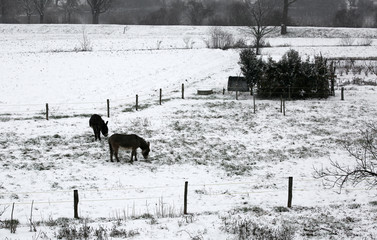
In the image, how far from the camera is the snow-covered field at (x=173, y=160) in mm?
11758

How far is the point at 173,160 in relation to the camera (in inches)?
709

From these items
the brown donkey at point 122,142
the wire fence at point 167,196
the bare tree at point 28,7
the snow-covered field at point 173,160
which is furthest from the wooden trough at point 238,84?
the bare tree at point 28,7

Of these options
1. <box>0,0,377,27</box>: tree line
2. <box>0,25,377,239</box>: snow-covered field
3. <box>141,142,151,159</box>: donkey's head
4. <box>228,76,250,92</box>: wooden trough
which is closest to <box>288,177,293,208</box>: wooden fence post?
<box>0,25,377,239</box>: snow-covered field

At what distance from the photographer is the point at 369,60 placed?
164 feet

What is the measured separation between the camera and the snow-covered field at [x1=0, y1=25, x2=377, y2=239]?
1176 cm

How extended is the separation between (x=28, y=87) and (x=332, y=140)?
86.8 ft

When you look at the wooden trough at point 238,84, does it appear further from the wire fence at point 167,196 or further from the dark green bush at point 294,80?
the wire fence at point 167,196

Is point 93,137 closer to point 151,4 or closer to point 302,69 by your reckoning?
point 302,69

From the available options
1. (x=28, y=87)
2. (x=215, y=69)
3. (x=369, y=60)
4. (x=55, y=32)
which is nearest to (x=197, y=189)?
(x=28, y=87)

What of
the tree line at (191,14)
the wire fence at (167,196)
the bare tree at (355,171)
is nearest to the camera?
the bare tree at (355,171)

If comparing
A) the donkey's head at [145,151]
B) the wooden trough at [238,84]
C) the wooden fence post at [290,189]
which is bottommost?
the wooden fence post at [290,189]

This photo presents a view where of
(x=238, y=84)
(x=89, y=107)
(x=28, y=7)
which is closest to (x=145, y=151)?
(x=89, y=107)

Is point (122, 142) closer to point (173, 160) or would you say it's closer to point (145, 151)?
point (145, 151)

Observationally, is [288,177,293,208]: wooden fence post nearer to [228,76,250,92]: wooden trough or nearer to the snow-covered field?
the snow-covered field
